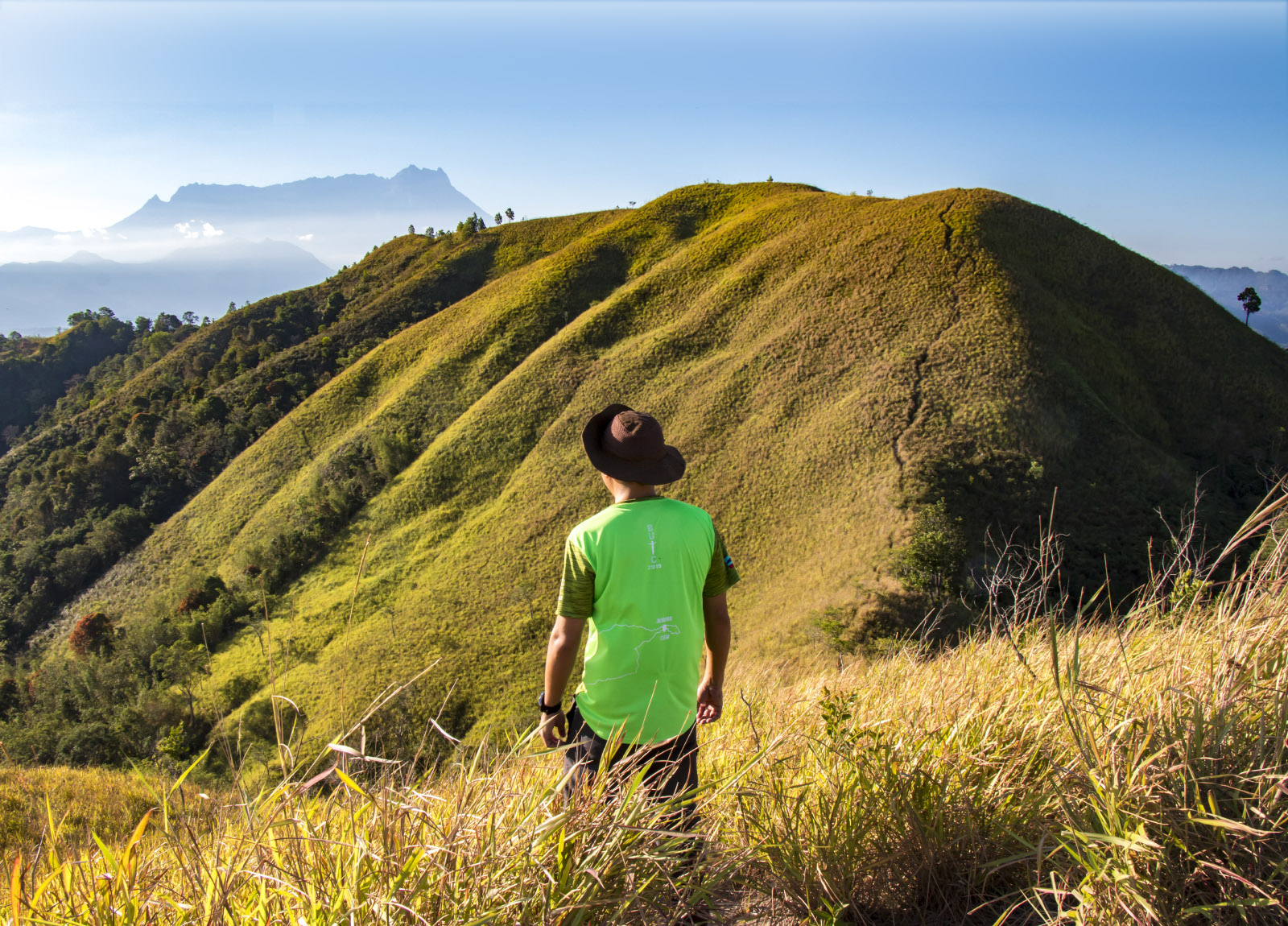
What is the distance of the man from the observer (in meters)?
2.86

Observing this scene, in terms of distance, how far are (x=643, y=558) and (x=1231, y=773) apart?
6.68ft

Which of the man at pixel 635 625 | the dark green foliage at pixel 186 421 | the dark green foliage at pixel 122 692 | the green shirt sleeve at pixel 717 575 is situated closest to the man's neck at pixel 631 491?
the man at pixel 635 625

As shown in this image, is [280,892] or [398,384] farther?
[398,384]

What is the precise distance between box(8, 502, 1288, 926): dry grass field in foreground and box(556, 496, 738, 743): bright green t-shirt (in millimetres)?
400

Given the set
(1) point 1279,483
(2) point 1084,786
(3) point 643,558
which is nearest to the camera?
(2) point 1084,786

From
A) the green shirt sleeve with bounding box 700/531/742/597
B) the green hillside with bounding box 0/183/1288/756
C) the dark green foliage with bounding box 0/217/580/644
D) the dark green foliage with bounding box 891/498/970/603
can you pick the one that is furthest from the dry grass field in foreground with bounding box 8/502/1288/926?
the dark green foliage with bounding box 0/217/580/644

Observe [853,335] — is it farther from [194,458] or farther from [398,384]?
[194,458]

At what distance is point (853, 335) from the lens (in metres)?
36.2

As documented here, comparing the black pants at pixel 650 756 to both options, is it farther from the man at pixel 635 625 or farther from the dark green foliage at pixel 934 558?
the dark green foliage at pixel 934 558

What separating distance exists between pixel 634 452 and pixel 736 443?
31.1m

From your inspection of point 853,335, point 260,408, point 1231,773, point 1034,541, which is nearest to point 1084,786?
point 1231,773

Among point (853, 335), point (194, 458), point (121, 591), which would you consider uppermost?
point (853, 335)

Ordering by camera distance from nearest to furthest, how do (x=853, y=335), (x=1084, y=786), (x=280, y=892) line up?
(x=280, y=892) < (x=1084, y=786) < (x=853, y=335)

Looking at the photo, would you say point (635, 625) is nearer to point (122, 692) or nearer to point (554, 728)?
point (554, 728)
